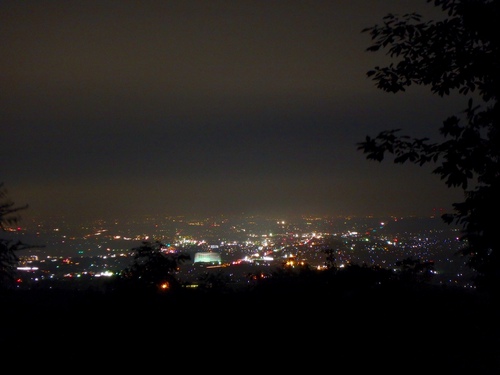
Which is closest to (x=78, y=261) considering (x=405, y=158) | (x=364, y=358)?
(x=364, y=358)

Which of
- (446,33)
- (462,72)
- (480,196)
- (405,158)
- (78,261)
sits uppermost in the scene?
(446,33)

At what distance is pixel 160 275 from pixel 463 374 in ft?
20.8

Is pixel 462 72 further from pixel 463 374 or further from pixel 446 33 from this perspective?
pixel 463 374

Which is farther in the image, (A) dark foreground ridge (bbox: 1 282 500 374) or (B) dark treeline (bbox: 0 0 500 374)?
(A) dark foreground ridge (bbox: 1 282 500 374)

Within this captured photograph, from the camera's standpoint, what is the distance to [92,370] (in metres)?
5.82

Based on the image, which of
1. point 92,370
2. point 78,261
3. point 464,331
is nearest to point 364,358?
point 464,331

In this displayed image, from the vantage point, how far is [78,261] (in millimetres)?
26250

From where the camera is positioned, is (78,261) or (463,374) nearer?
(463,374)

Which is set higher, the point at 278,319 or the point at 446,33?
the point at 446,33

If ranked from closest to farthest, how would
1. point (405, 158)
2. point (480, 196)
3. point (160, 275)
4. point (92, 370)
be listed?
point (480, 196), point (405, 158), point (92, 370), point (160, 275)

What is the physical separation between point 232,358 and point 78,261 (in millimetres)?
22010

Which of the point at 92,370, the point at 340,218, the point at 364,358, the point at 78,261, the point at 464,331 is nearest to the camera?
the point at 92,370

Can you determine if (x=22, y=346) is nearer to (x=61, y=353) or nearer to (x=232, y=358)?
(x=61, y=353)

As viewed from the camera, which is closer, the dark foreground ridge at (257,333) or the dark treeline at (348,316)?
the dark treeline at (348,316)
